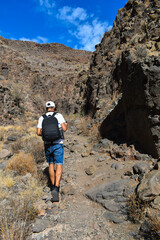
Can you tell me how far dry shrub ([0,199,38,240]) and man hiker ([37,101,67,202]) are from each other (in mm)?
552

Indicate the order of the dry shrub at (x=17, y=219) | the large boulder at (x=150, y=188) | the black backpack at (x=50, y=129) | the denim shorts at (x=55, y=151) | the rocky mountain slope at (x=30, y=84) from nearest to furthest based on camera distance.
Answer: the dry shrub at (x=17, y=219)
the large boulder at (x=150, y=188)
the black backpack at (x=50, y=129)
the denim shorts at (x=55, y=151)
the rocky mountain slope at (x=30, y=84)

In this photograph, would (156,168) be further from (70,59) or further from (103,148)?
(70,59)

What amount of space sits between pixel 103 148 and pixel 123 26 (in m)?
10.3

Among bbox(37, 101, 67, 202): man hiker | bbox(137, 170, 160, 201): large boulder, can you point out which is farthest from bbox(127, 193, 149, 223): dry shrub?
bbox(37, 101, 67, 202): man hiker

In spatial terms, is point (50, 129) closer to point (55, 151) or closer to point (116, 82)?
point (55, 151)

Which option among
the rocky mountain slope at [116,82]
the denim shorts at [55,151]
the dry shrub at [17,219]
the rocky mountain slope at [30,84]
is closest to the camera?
the dry shrub at [17,219]

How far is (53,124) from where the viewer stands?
9.86ft

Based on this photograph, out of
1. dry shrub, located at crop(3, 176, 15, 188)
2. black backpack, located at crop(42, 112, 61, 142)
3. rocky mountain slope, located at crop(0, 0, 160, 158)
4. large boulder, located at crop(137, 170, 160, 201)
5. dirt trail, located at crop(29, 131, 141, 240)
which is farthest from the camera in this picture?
rocky mountain slope, located at crop(0, 0, 160, 158)

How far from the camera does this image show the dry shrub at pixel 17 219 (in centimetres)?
195

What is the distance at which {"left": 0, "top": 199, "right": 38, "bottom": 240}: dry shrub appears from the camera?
→ 1.95 metres

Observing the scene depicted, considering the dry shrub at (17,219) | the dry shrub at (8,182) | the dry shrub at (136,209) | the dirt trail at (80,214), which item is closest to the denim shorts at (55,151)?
the dirt trail at (80,214)

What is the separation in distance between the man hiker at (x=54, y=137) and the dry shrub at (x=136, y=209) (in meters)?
1.41

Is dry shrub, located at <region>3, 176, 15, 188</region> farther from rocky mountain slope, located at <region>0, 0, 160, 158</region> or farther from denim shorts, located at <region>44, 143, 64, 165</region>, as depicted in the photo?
rocky mountain slope, located at <region>0, 0, 160, 158</region>

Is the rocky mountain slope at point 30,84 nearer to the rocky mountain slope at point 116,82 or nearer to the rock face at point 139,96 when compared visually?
the rocky mountain slope at point 116,82
